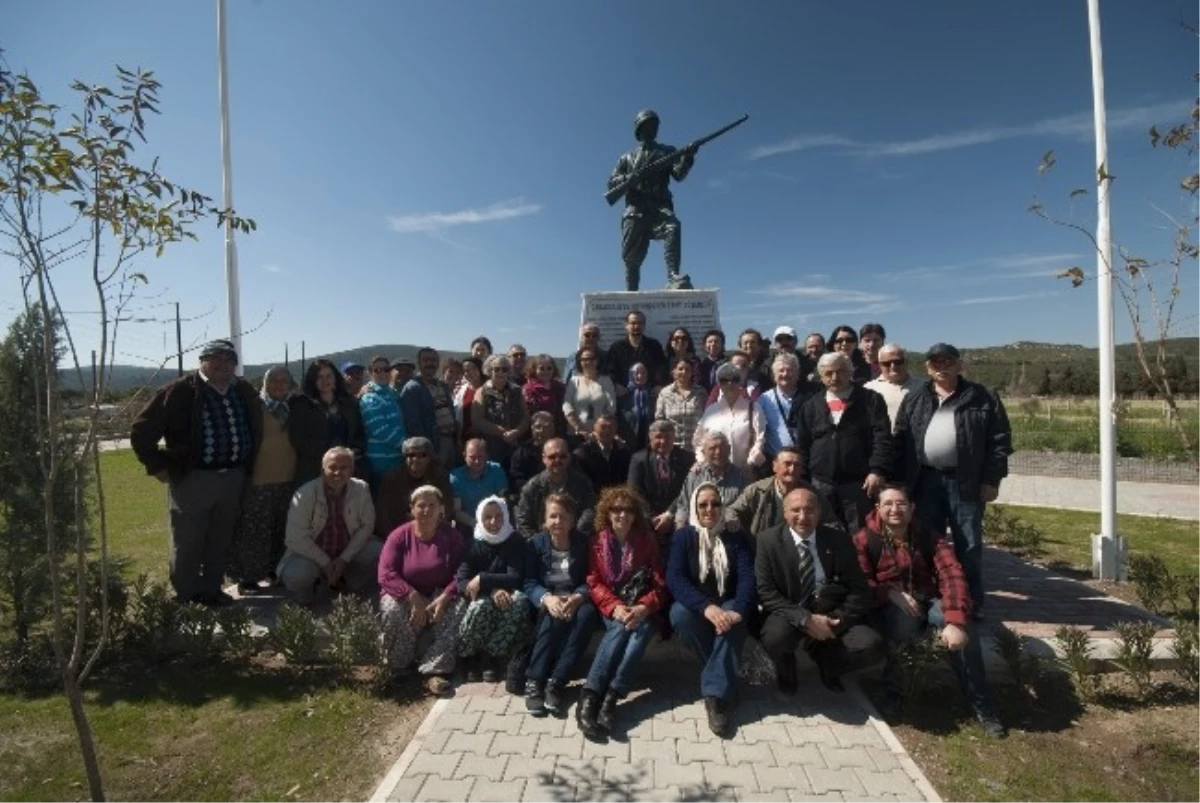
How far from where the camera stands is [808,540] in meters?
4.17

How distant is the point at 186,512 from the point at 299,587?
108cm

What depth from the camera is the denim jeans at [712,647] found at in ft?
12.7

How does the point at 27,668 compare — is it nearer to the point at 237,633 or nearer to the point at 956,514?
the point at 237,633

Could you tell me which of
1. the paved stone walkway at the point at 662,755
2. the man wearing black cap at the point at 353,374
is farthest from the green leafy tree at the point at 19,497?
the paved stone walkway at the point at 662,755

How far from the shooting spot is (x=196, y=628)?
457cm

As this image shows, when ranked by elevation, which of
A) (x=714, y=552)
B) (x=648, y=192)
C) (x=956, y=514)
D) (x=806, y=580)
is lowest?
(x=806, y=580)

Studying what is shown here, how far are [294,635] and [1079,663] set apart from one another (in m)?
5.06

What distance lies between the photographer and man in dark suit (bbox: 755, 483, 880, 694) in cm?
405

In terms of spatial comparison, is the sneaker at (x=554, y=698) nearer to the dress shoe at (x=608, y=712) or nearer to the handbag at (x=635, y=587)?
the dress shoe at (x=608, y=712)

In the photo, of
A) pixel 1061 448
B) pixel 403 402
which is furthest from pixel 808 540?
pixel 1061 448

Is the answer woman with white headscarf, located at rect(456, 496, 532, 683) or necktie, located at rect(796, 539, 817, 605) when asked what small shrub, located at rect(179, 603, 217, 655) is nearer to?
woman with white headscarf, located at rect(456, 496, 532, 683)

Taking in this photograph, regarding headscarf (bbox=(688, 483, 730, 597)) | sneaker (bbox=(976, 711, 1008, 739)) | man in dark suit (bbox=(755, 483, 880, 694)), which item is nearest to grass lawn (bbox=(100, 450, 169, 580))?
headscarf (bbox=(688, 483, 730, 597))

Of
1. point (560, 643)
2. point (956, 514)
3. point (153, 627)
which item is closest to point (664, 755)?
point (560, 643)

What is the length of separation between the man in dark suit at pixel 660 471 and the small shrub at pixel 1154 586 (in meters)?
4.11
